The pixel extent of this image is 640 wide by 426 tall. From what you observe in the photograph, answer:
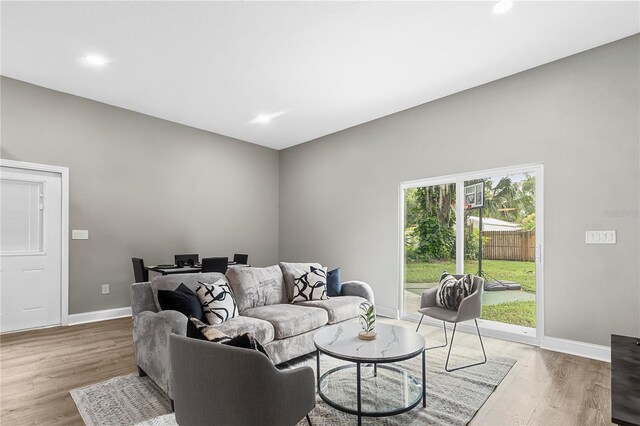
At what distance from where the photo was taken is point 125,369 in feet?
9.75

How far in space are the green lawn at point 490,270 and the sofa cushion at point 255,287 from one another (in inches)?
83.3

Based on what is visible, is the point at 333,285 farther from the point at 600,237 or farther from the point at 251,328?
the point at 600,237

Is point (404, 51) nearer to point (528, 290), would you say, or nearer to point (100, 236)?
point (528, 290)

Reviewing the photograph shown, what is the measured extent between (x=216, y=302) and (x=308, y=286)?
1167 mm

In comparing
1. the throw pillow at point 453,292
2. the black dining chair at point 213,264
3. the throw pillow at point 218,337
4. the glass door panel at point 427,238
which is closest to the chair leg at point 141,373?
the throw pillow at point 218,337

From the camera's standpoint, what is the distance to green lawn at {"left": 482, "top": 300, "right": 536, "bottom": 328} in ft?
12.6

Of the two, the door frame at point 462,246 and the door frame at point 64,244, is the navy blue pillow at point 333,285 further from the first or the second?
the door frame at point 64,244

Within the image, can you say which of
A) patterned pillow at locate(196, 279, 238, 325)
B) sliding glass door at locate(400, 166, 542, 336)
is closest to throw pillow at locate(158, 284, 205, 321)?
patterned pillow at locate(196, 279, 238, 325)

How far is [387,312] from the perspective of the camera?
5.05 m

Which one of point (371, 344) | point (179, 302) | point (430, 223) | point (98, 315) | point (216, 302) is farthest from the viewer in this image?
point (430, 223)

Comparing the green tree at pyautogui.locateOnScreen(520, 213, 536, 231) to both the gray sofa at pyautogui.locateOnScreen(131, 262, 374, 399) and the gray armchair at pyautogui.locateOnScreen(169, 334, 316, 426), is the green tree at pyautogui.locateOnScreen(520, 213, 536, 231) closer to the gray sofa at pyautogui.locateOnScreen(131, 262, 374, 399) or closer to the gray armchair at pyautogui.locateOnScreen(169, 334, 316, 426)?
the gray sofa at pyautogui.locateOnScreen(131, 262, 374, 399)

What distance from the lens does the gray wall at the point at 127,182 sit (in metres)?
4.34

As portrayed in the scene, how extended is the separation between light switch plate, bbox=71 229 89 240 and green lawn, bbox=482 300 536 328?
5.32 metres

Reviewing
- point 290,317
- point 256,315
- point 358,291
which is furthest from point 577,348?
point 256,315
